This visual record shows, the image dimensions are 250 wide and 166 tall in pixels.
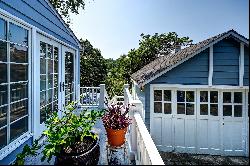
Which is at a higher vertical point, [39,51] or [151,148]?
[39,51]

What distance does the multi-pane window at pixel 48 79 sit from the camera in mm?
4801

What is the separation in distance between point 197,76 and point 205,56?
74cm

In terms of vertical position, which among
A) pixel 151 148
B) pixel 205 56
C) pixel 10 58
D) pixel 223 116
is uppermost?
pixel 205 56

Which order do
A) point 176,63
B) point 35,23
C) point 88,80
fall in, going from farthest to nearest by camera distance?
point 88,80
point 176,63
point 35,23

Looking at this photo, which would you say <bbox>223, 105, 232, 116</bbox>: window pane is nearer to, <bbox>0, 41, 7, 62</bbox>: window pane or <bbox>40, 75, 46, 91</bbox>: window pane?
<bbox>40, 75, 46, 91</bbox>: window pane

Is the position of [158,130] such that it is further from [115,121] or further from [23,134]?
[23,134]

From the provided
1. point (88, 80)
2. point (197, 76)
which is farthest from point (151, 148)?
point (88, 80)

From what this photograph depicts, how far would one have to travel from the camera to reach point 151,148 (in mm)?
2094

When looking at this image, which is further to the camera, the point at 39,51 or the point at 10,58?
the point at 39,51

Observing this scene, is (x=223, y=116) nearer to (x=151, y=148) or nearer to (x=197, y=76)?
(x=197, y=76)

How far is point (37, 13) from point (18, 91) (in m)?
1.73

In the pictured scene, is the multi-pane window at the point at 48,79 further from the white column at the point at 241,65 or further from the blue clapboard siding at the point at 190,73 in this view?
the white column at the point at 241,65

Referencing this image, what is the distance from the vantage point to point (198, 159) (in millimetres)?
7895

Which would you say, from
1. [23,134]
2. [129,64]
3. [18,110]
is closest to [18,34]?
[18,110]
